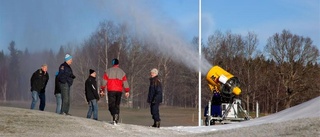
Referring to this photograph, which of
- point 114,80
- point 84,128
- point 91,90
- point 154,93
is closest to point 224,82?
point 154,93

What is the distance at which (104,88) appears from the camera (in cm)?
1555

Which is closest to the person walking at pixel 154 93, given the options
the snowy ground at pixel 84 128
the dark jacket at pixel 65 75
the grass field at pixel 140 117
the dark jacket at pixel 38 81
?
the snowy ground at pixel 84 128

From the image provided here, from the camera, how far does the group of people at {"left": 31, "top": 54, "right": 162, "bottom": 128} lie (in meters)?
15.5

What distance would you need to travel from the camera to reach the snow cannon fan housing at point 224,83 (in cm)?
2283

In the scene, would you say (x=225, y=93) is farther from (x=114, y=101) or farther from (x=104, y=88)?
(x=104, y=88)

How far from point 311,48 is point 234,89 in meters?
50.4

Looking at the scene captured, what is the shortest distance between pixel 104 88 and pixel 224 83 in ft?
28.0

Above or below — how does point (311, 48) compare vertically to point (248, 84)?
above

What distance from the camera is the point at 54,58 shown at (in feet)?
183

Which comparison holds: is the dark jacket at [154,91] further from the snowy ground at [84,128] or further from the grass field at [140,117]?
the grass field at [140,117]

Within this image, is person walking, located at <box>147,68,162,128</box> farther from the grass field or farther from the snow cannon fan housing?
the grass field

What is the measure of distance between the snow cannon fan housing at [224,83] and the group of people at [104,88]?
242 inches

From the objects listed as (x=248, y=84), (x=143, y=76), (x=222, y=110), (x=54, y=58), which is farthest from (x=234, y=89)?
(x=143, y=76)

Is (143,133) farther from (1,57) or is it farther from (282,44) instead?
(282,44)
